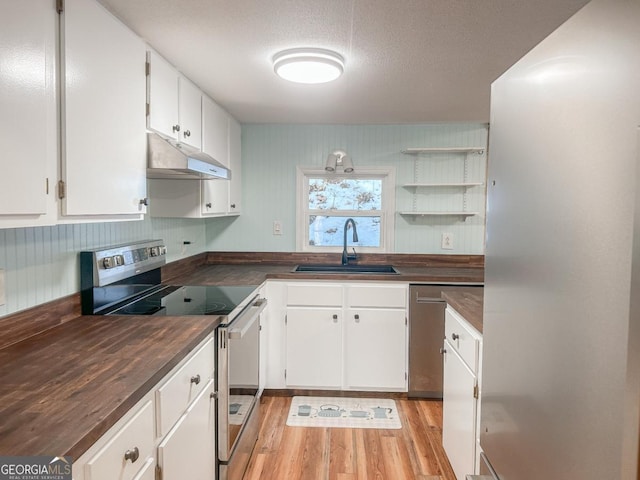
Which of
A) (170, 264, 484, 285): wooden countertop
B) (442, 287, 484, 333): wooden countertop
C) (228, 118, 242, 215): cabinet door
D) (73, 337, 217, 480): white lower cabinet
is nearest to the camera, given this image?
(73, 337, 217, 480): white lower cabinet

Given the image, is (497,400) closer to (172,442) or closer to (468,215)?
(172,442)

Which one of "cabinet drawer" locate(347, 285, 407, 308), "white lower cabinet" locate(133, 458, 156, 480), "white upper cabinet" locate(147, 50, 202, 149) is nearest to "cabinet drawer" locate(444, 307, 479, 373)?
"cabinet drawer" locate(347, 285, 407, 308)

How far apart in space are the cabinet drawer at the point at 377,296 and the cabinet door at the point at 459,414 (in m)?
0.85

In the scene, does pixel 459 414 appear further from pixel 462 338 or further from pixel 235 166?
pixel 235 166

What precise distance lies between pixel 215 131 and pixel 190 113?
1.56 feet

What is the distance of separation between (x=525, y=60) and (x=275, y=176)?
2.86m

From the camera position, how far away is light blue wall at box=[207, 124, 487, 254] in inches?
136

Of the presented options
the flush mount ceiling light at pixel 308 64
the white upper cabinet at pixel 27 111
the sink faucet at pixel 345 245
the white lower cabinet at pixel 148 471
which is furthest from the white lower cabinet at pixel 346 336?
the white upper cabinet at pixel 27 111

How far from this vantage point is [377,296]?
2992 mm

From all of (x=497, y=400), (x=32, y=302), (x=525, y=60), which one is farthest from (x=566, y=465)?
(x=32, y=302)

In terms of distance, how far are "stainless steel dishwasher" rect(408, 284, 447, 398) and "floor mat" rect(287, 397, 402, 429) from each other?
0.84ft

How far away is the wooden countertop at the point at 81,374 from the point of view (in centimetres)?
83

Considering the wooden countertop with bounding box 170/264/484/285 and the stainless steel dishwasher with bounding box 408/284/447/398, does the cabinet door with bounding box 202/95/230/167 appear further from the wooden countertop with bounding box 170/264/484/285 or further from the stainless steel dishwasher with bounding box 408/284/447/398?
the stainless steel dishwasher with bounding box 408/284/447/398

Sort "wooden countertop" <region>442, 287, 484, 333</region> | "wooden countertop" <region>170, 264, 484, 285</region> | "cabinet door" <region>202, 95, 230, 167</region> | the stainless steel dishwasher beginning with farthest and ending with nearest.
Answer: the stainless steel dishwasher → "wooden countertop" <region>170, 264, 484, 285</region> → "cabinet door" <region>202, 95, 230, 167</region> → "wooden countertop" <region>442, 287, 484, 333</region>
